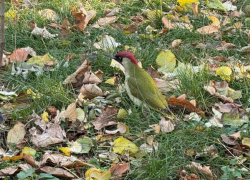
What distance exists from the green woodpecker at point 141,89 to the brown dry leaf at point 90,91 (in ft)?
0.90

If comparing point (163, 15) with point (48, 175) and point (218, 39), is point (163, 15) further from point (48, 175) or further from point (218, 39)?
point (48, 175)

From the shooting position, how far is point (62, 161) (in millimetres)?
3039

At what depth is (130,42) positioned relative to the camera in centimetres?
486

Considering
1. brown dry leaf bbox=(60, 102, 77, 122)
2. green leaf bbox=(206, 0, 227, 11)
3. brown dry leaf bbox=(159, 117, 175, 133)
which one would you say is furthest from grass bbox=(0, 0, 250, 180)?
green leaf bbox=(206, 0, 227, 11)

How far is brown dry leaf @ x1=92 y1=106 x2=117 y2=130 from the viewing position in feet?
11.6

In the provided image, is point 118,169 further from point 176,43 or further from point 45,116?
point 176,43

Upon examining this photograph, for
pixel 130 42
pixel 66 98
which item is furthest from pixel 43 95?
pixel 130 42

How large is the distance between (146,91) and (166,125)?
14.2 inches

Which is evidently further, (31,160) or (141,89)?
(141,89)

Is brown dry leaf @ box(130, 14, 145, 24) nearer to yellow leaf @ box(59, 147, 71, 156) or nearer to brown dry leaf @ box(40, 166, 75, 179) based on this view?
yellow leaf @ box(59, 147, 71, 156)

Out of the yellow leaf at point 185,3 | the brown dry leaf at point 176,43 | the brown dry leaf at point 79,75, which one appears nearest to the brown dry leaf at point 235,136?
the brown dry leaf at point 79,75

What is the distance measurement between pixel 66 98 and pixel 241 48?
6.41 feet

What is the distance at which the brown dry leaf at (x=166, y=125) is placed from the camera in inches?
134

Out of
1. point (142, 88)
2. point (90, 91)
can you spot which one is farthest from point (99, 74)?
point (142, 88)
